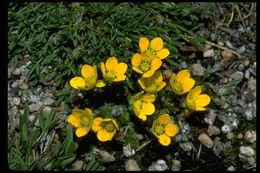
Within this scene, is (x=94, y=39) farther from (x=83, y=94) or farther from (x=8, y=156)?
(x=8, y=156)

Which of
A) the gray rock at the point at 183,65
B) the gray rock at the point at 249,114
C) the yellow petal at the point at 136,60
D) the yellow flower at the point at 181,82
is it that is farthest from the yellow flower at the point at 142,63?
the gray rock at the point at 249,114

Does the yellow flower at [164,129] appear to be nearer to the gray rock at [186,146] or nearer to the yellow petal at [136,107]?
the yellow petal at [136,107]

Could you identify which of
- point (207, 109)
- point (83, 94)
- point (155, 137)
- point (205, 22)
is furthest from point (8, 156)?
point (205, 22)

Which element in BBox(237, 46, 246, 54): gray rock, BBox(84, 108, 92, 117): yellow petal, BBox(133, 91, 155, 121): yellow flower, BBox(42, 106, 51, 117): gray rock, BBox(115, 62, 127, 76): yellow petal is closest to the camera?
BBox(84, 108, 92, 117): yellow petal

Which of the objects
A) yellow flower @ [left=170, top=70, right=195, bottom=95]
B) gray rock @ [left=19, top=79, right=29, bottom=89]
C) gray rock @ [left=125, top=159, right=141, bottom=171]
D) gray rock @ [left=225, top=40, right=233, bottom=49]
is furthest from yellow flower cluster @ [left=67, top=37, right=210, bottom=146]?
gray rock @ [left=225, top=40, right=233, bottom=49]

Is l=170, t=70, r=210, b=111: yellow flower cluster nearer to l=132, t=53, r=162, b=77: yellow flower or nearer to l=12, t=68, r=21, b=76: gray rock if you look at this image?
l=132, t=53, r=162, b=77: yellow flower

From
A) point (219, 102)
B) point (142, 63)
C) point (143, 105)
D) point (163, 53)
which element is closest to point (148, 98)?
point (143, 105)
